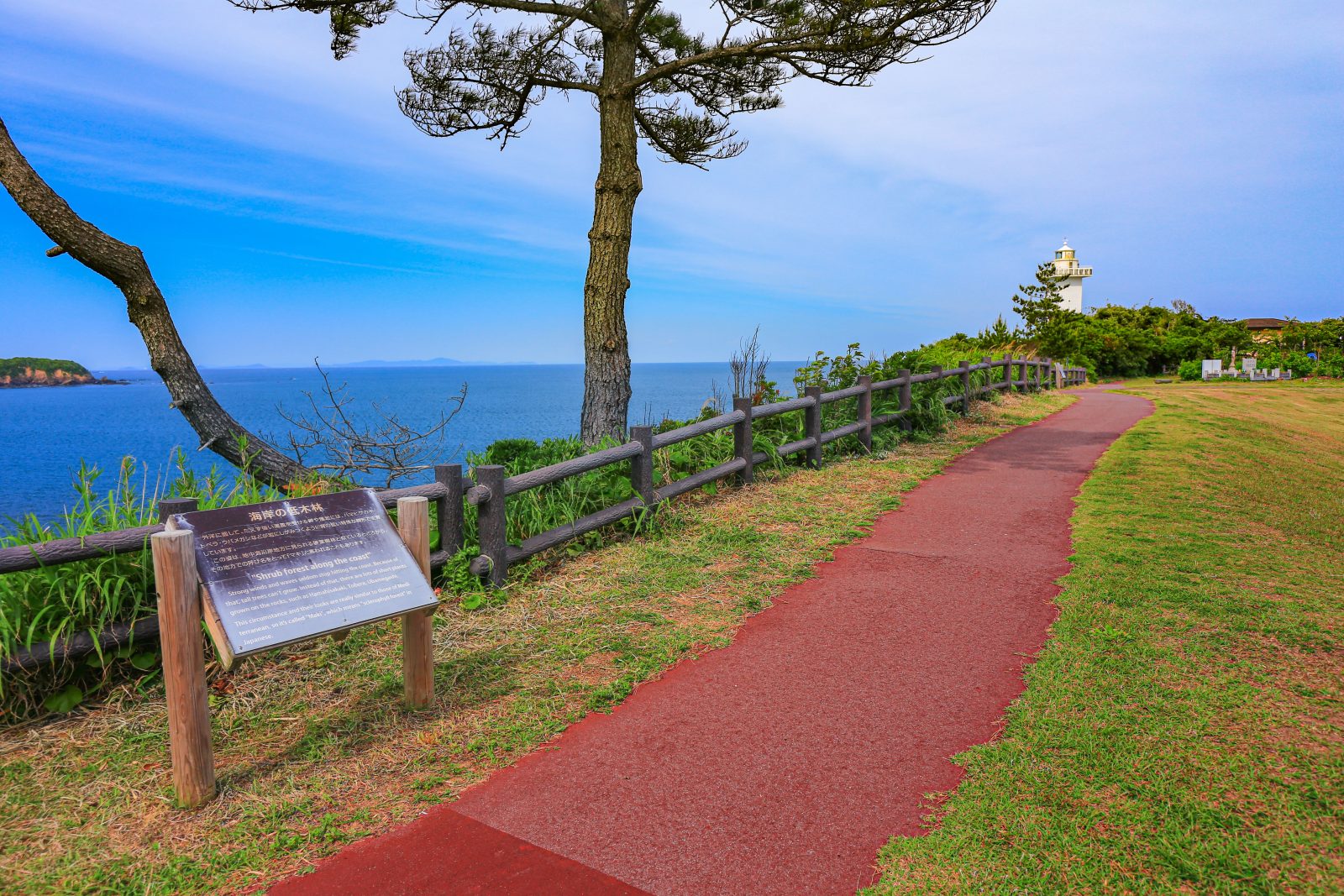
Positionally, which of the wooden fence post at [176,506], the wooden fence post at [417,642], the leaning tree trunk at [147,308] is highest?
the leaning tree trunk at [147,308]

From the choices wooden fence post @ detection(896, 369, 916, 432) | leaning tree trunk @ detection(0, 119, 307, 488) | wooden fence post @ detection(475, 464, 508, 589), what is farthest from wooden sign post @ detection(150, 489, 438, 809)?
wooden fence post @ detection(896, 369, 916, 432)

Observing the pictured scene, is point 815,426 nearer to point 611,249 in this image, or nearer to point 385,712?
point 611,249

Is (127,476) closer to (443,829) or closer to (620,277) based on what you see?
(443,829)

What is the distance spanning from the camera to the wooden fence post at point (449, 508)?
5039 millimetres

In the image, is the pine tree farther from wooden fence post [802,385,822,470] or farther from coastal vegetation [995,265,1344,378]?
wooden fence post [802,385,822,470]

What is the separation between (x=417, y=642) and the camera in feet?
12.0

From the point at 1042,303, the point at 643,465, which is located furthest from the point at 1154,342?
the point at 643,465

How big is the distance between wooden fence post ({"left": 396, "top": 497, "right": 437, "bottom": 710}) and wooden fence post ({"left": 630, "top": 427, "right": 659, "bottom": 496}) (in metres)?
3.23

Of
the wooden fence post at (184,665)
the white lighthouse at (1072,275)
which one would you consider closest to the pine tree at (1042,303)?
the white lighthouse at (1072,275)

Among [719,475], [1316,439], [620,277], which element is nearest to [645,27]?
[620,277]

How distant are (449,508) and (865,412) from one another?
286 inches

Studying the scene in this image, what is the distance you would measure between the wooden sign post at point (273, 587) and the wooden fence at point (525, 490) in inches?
31.2

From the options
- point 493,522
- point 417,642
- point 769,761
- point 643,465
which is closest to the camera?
point 769,761

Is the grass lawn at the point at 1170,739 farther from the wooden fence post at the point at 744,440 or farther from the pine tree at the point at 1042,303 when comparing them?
the pine tree at the point at 1042,303
